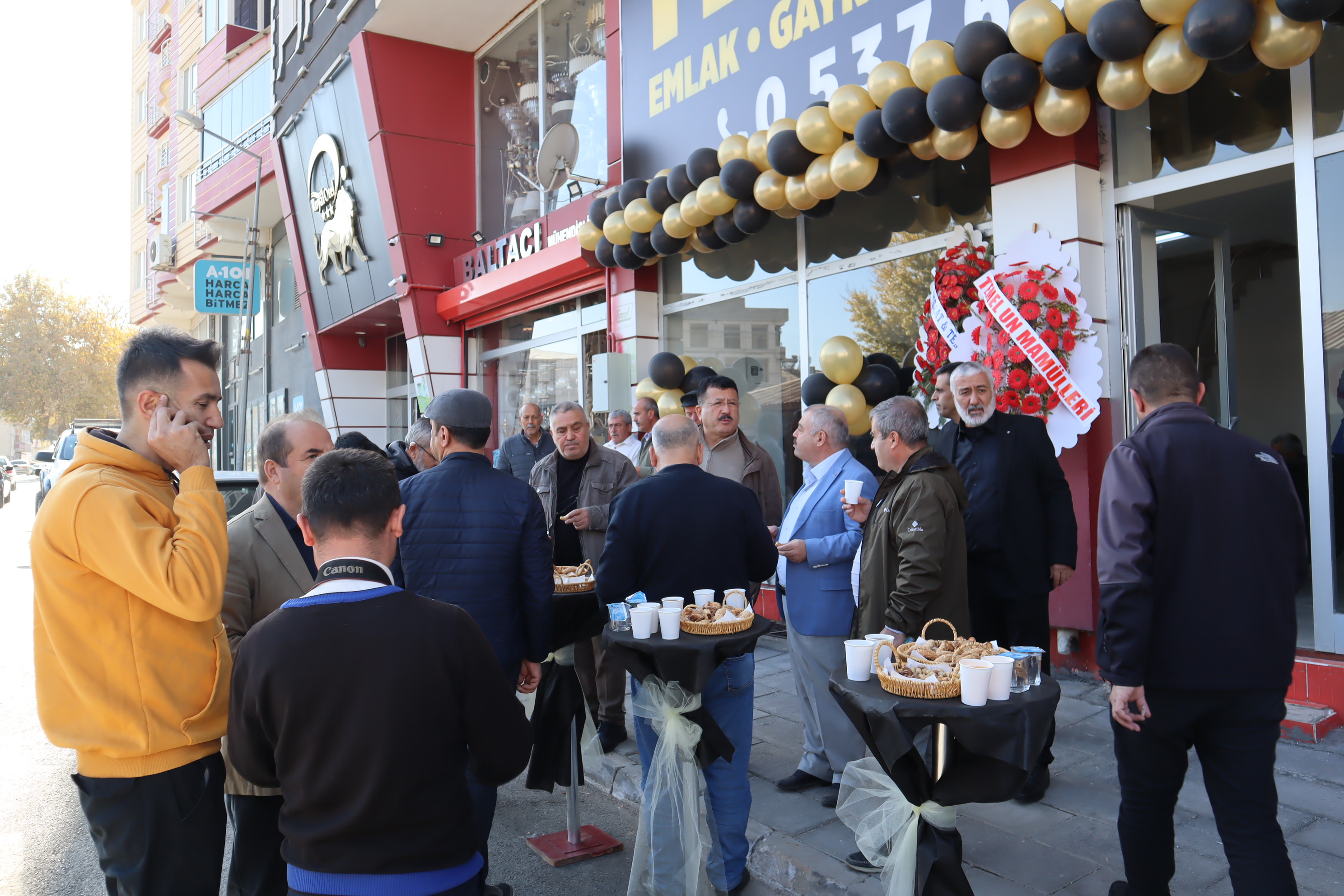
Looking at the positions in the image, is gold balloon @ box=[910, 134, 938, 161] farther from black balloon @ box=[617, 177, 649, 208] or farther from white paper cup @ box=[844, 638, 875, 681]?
white paper cup @ box=[844, 638, 875, 681]

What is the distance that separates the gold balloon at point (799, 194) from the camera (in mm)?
6301

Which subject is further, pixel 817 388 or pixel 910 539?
pixel 817 388

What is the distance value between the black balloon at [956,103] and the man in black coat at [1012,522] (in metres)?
1.73

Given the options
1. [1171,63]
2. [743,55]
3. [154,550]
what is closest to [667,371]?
[743,55]

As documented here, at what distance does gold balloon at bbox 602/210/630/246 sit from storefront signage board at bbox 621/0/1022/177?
3.10ft

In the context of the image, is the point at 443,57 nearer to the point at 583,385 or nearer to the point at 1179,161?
the point at 583,385

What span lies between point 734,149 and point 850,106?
122 centimetres

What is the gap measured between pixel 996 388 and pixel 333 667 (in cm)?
452

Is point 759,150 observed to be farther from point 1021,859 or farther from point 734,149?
point 1021,859

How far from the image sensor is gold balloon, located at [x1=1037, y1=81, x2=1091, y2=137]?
15.8ft

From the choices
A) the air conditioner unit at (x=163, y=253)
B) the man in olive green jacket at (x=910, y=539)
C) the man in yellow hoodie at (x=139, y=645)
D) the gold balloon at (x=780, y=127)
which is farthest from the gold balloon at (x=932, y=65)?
the air conditioner unit at (x=163, y=253)

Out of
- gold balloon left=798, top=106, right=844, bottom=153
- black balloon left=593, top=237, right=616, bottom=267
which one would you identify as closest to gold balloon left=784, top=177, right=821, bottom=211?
gold balloon left=798, top=106, right=844, bottom=153

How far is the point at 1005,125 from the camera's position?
5066mm

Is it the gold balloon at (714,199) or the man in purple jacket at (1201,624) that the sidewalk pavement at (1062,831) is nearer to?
the man in purple jacket at (1201,624)
